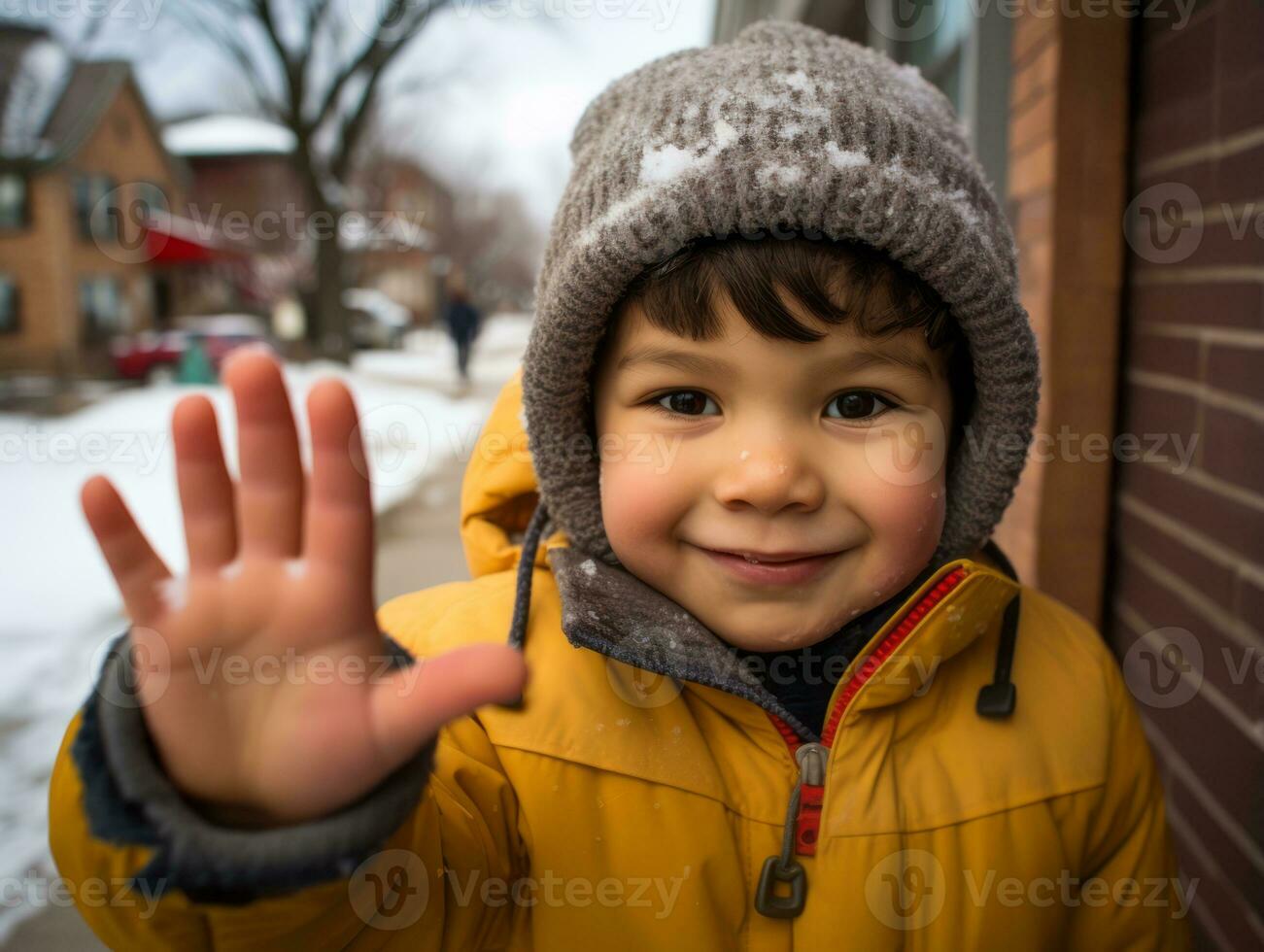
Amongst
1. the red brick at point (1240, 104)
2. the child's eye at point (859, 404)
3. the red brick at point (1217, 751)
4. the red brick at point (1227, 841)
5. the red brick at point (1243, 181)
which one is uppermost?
the red brick at point (1240, 104)

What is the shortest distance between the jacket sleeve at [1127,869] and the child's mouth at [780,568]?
0.56m

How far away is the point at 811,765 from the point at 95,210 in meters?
25.7

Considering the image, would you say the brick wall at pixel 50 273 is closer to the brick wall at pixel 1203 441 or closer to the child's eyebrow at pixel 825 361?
the brick wall at pixel 1203 441

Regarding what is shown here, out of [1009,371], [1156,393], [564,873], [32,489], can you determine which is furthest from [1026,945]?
[32,489]

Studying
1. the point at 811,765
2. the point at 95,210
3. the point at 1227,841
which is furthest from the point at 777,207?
the point at 95,210

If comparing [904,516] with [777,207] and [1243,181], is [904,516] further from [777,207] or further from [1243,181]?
[1243,181]

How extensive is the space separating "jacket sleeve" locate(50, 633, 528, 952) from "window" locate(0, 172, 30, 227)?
23492 millimetres

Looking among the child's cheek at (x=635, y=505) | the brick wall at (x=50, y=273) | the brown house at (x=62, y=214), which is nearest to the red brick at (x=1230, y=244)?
the child's cheek at (x=635, y=505)

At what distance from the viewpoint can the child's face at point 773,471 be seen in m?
1.17

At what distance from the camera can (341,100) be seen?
19.1 metres


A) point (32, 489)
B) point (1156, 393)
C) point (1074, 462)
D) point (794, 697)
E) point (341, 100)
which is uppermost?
point (341, 100)

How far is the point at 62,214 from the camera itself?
2077 centimetres

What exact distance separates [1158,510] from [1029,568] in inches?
16.6

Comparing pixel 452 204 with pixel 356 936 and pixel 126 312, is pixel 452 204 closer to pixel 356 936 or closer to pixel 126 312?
pixel 126 312
